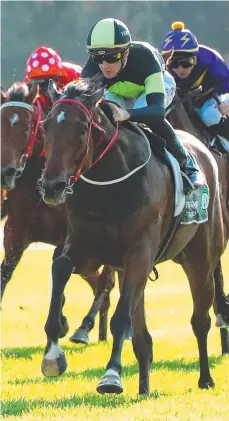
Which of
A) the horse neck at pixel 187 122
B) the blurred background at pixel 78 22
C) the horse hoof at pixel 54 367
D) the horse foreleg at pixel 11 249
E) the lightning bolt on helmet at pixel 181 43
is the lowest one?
the horse hoof at pixel 54 367

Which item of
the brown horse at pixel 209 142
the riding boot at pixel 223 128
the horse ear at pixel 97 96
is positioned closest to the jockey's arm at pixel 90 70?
the horse ear at pixel 97 96

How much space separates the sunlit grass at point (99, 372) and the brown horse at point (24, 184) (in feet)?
1.76

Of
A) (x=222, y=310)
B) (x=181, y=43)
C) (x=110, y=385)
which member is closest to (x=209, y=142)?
(x=181, y=43)

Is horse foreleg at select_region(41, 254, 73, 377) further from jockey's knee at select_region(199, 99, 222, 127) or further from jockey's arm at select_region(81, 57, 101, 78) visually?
jockey's knee at select_region(199, 99, 222, 127)

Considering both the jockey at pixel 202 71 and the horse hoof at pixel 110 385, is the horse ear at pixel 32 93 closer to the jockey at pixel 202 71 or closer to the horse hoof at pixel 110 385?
the jockey at pixel 202 71

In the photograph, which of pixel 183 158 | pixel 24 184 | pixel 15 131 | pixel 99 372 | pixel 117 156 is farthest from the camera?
pixel 24 184

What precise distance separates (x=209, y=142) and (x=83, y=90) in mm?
3696

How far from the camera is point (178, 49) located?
32.1 ft

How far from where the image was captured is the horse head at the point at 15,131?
8.45m

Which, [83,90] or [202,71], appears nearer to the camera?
[83,90]

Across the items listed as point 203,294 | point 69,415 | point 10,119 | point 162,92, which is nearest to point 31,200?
point 10,119

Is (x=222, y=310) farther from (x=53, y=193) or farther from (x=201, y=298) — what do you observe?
(x=53, y=193)

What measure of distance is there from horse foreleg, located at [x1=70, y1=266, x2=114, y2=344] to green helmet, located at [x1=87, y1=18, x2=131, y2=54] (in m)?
3.11

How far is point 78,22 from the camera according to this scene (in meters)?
34.6
